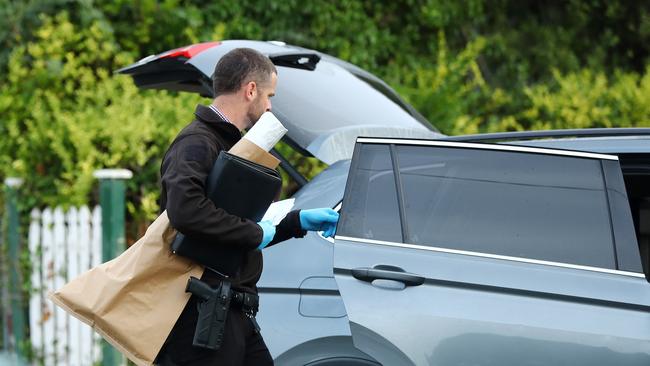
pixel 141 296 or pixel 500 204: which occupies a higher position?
pixel 500 204

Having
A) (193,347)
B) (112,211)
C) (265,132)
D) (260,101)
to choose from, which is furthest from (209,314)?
(112,211)

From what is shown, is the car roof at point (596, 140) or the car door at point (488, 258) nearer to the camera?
the car door at point (488, 258)

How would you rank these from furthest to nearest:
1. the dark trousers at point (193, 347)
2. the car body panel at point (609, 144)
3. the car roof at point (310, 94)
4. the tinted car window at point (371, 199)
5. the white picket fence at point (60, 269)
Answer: the white picket fence at point (60, 269) → the car roof at point (310, 94) → the car body panel at point (609, 144) → the tinted car window at point (371, 199) → the dark trousers at point (193, 347)

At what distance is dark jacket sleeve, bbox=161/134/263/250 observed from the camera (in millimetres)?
2855

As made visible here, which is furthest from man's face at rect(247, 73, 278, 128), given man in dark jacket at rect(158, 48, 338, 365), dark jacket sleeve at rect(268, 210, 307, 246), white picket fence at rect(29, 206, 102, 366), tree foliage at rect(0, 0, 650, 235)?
white picket fence at rect(29, 206, 102, 366)

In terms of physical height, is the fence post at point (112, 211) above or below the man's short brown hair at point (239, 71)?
below

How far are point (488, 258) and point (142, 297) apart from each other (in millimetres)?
1150

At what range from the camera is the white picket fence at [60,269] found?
20.2 feet

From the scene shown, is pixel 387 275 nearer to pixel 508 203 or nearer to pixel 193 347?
pixel 508 203

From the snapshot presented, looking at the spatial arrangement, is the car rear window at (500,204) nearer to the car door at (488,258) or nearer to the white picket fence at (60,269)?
the car door at (488,258)

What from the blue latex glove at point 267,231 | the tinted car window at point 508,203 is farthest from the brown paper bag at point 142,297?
the tinted car window at point 508,203

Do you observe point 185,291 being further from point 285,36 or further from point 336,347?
point 285,36

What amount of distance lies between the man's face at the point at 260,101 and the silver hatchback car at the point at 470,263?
34 cm

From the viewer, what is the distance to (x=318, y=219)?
342cm
